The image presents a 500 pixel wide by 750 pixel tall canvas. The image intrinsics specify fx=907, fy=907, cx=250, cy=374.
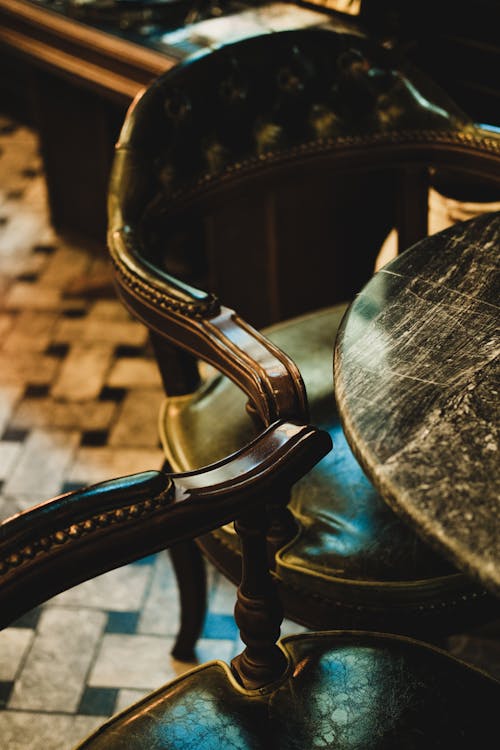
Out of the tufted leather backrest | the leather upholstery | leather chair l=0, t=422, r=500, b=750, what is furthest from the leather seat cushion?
the tufted leather backrest

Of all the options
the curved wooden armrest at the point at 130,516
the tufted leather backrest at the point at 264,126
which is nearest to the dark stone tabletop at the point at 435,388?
the curved wooden armrest at the point at 130,516

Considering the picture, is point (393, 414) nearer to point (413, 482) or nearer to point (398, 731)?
point (413, 482)

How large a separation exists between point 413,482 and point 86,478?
1.59m

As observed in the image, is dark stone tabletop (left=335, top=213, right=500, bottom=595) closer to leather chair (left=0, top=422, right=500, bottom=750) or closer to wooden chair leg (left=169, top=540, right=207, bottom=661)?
leather chair (left=0, top=422, right=500, bottom=750)

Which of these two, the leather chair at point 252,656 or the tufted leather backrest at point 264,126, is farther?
the tufted leather backrest at point 264,126

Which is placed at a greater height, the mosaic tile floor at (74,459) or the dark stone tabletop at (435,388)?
the dark stone tabletop at (435,388)

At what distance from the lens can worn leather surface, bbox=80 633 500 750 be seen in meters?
0.97

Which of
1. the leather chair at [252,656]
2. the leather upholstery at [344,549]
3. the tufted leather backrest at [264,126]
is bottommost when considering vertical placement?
the leather upholstery at [344,549]

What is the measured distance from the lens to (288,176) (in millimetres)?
1711

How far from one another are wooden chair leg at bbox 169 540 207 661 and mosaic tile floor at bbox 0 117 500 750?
47 millimetres

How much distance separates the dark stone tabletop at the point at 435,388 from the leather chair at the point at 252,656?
A: 0.10 m

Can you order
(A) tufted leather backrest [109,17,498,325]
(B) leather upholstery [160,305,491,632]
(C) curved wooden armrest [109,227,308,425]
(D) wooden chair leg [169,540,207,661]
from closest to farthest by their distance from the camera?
(C) curved wooden armrest [109,227,308,425] → (B) leather upholstery [160,305,491,632] → (A) tufted leather backrest [109,17,498,325] → (D) wooden chair leg [169,540,207,661]

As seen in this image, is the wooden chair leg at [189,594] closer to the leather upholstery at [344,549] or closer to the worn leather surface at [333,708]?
the leather upholstery at [344,549]

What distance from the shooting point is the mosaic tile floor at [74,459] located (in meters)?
1.82
